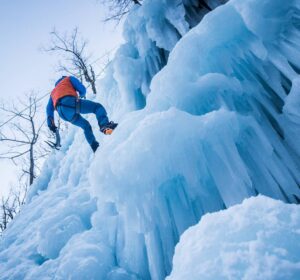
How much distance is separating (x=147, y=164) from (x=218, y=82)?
38.8 inches

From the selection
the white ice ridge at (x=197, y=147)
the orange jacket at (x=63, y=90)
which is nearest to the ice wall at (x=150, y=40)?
the orange jacket at (x=63, y=90)

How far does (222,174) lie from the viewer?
2076 mm

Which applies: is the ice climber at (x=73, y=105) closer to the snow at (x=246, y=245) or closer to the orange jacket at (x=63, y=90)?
the orange jacket at (x=63, y=90)

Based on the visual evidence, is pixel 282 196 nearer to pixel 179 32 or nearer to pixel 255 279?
pixel 255 279

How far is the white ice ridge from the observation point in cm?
199

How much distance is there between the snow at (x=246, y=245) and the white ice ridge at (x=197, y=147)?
814 millimetres

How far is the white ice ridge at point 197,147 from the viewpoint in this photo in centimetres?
199

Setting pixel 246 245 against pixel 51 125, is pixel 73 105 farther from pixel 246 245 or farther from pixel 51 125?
pixel 246 245

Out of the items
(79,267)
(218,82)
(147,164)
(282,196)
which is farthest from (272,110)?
(79,267)

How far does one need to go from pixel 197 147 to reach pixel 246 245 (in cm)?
108

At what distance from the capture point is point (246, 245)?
99cm

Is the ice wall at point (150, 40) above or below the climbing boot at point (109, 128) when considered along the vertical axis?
above

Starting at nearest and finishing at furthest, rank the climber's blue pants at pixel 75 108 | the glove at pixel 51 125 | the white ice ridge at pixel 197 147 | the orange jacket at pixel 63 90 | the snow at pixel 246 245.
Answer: the snow at pixel 246 245 → the white ice ridge at pixel 197 147 → the climber's blue pants at pixel 75 108 → the orange jacket at pixel 63 90 → the glove at pixel 51 125

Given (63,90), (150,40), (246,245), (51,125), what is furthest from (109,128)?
(246,245)
